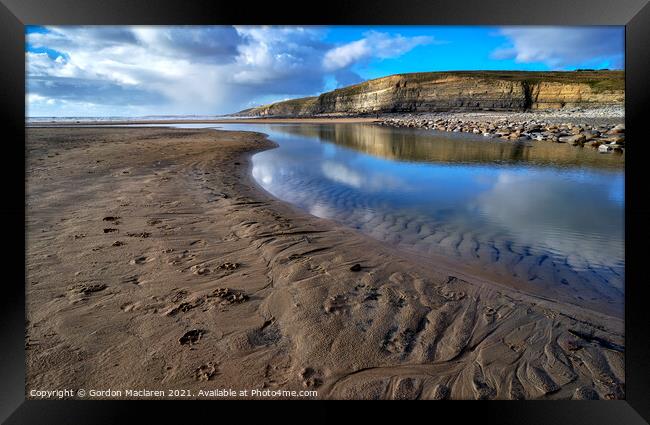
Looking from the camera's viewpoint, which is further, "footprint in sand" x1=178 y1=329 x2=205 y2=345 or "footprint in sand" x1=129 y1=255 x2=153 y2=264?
"footprint in sand" x1=129 y1=255 x2=153 y2=264

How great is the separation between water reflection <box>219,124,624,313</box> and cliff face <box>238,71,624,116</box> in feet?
118

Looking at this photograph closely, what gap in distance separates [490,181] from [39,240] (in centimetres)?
1016

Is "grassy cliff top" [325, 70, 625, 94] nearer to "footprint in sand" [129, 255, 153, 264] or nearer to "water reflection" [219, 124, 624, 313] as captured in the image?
"water reflection" [219, 124, 624, 313]

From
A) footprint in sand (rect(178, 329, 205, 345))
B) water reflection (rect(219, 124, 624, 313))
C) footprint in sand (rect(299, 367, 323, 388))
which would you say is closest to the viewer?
footprint in sand (rect(299, 367, 323, 388))

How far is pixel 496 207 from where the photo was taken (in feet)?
23.3

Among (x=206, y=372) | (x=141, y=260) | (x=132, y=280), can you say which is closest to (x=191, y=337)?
(x=206, y=372)

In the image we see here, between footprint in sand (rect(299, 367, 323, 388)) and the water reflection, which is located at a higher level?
the water reflection

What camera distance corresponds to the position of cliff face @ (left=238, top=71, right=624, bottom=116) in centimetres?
4679

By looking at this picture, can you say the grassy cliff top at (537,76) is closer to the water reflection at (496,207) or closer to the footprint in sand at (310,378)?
the water reflection at (496,207)

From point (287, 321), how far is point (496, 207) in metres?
5.72

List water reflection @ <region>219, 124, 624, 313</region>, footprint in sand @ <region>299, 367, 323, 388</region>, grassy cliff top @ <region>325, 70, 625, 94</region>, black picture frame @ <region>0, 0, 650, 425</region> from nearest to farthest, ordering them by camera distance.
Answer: black picture frame @ <region>0, 0, 650, 425</region> → footprint in sand @ <region>299, 367, 323, 388</region> → water reflection @ <region>219, 124, 624, 313</region> → grassy cliff top @ <region>325, 70, 625, 94</region>

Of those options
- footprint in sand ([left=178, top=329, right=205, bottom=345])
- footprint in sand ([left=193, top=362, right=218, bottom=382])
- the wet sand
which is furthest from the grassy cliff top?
footprint in sand ([left=193, top=362, right=218, bottom=382])

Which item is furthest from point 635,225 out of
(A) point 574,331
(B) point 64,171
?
(B) point 64,171

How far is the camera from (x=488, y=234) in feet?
18.1
